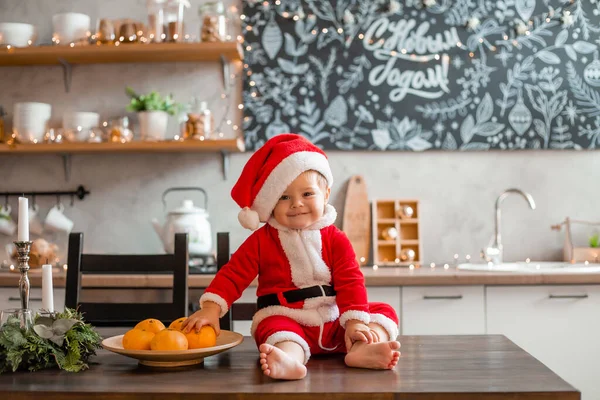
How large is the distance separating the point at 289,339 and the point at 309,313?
0.41 ft

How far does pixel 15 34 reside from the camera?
10.3 ft

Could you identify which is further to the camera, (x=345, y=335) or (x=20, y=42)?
(x=20, y=42)

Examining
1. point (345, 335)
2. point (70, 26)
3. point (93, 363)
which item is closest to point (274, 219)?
point (345, 335)

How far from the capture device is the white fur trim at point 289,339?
4.47 feet

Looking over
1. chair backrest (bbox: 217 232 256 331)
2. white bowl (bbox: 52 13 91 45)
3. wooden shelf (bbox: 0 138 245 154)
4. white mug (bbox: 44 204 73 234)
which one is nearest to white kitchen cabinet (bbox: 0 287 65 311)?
white mug (bbox: 44 204 73 234)

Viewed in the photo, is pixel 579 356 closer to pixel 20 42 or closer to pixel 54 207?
pixel 54 207

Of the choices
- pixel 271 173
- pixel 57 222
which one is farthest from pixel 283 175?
pixel 57 222

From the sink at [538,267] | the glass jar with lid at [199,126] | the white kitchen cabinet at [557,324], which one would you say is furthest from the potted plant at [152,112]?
the white kitchen cabinet at [557,324]

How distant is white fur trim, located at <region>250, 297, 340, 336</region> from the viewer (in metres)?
1.47

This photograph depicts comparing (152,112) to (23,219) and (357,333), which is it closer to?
(23,219)

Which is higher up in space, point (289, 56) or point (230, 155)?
point (289, 56)

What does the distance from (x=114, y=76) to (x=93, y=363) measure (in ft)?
7.36

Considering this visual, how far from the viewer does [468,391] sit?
110cm

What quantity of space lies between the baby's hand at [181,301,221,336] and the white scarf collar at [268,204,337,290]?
19 cm
